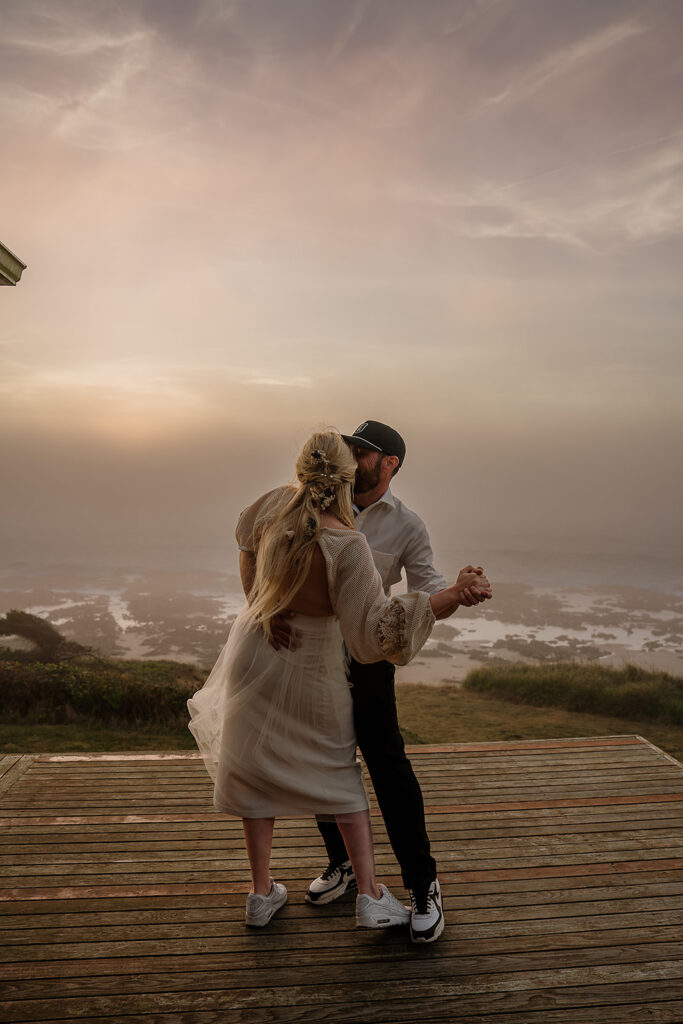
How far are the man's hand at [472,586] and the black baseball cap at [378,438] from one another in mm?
632

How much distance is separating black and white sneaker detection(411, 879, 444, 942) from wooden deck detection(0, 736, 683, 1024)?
2.1 inches

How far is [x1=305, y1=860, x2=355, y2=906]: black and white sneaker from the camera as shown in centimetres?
274

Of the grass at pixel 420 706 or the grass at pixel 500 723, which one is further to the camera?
the grass at pixel 500 723

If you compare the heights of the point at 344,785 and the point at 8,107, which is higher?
the point at 8,107

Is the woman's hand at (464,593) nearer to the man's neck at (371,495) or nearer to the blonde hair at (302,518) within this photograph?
the blonde hair at (302,518)

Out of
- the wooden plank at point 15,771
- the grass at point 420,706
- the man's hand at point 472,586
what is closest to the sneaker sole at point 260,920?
the man's hand at point 472,586

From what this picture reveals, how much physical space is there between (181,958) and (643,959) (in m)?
1.61

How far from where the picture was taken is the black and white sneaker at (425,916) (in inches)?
97.0

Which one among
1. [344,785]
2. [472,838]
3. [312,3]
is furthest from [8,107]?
[472,838]

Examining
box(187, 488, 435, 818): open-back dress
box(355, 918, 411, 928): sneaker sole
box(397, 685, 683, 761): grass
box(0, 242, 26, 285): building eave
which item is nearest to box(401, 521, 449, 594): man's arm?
box(187, 488, 435, 818): open-back dress

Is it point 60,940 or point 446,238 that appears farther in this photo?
point 446,238

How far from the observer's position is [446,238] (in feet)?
33.3

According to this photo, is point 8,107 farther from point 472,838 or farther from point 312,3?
point 472,838

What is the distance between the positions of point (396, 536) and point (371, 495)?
7.3 inches
